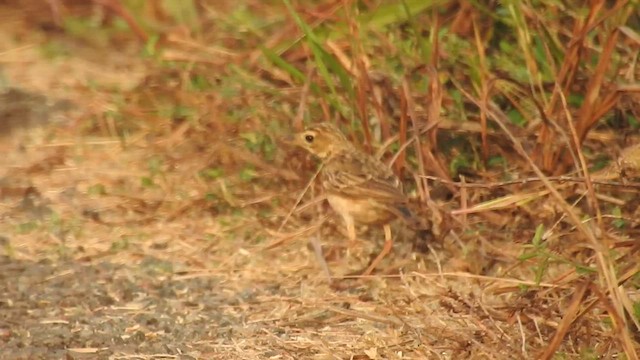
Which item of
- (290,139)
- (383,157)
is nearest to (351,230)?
(383,157)

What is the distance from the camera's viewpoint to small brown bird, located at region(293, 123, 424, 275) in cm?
526

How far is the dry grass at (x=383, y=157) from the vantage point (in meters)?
4.38

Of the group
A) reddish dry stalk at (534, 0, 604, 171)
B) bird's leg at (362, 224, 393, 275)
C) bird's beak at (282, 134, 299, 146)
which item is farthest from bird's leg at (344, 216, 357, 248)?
reddish dry stalk at (534, 0, 604, 171)

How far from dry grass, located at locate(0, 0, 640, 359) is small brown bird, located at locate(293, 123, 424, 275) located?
0.10 metres

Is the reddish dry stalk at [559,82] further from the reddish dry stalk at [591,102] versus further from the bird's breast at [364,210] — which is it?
the bird's breast at [364,210]

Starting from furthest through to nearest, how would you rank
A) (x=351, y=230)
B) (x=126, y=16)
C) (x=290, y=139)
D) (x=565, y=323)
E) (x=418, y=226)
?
(x=126, y=16) → (x=290, y=139) → (x=351, y=230) → (x=418, y=226) → (x=565, y=323)

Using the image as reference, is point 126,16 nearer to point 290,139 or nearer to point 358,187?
point 290,139

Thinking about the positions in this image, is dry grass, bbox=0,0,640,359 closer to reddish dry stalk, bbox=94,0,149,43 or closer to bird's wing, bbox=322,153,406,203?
bird's wing, bbox=322,153,406,203

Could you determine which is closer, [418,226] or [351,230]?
[418,226]

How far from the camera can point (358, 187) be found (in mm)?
5355

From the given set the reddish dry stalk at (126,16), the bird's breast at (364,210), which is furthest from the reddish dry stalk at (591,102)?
the reddish dry stalk at (126,16)

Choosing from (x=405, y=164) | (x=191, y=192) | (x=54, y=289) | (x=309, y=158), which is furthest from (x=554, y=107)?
(x=54, y=289)

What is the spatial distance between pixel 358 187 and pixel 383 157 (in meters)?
0.41

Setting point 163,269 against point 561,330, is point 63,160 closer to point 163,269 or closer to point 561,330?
point 163,269
